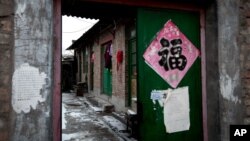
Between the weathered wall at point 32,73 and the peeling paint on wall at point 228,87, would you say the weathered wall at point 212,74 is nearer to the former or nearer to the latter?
the peeling paint on wall at point 228,87

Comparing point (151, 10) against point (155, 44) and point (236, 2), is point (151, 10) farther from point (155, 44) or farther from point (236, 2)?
point (236, 2)

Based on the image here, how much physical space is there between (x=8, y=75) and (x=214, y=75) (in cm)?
270

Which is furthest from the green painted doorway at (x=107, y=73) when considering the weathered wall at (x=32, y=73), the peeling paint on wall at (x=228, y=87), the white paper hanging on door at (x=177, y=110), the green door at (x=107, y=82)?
the weathered wall at (x=32, y=73)

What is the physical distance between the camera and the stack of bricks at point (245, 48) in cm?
415

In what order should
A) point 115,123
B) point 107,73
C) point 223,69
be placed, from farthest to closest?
point 107,73, point 115,123, point 223,69

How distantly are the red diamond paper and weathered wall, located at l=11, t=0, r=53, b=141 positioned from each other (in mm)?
1360

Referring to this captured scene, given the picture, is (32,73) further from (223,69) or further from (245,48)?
(245,48)

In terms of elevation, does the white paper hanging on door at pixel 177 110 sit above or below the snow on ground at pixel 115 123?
above

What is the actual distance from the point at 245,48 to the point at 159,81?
4.53ft

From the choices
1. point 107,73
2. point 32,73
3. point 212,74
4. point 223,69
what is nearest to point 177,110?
point 212,74

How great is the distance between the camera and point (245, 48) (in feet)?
13.7

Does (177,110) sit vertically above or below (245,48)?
below

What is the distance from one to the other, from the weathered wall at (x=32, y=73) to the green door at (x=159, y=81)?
1.23m

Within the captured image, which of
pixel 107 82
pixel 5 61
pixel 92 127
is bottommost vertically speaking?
pixel 92 127
